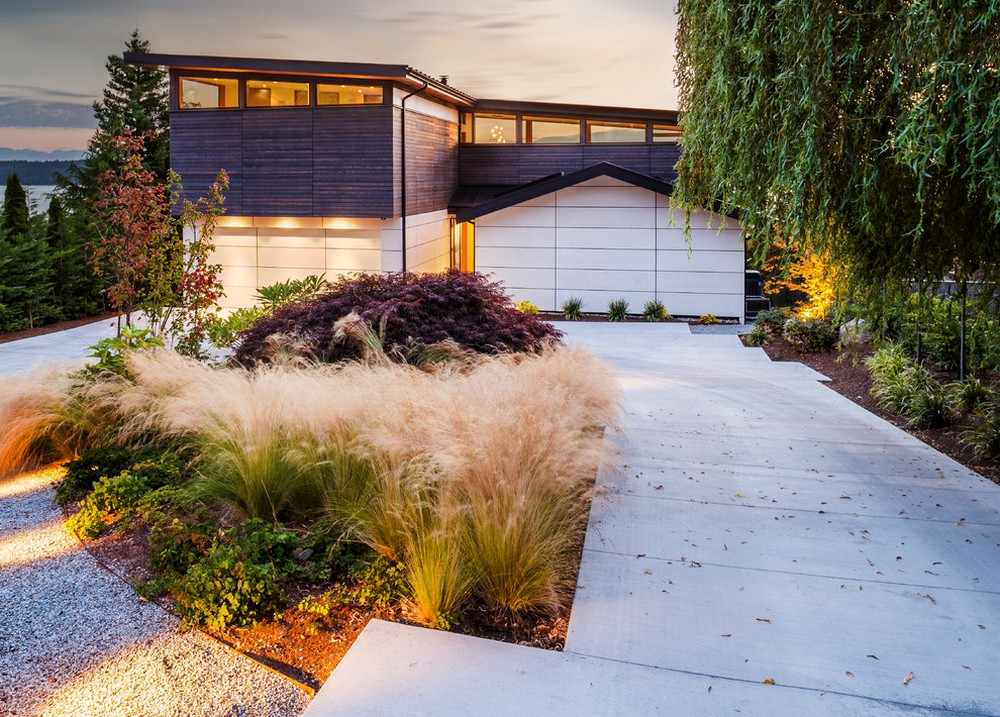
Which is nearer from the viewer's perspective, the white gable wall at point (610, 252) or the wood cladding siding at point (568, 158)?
the white gable wall at point (610, 252)

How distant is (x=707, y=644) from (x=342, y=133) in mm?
16119

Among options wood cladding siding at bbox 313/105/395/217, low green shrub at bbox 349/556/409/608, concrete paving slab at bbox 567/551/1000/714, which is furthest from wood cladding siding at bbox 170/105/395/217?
concrete paving slab at bbox 567/551/1000/714

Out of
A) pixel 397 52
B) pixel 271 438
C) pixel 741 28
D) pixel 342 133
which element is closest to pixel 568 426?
pixel 271 438

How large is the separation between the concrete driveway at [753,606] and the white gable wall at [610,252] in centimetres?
1173

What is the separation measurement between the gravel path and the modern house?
47.1ft

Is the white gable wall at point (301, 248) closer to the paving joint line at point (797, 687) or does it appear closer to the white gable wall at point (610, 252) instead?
the white gable wall at point (610, 252)

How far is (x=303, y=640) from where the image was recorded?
3.83m

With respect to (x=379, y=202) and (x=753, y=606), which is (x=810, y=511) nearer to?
(x=753, y=606)

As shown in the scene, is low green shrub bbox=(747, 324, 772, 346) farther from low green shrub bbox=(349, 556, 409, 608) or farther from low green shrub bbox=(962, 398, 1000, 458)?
low green shrub bbox=(349, 556, 409, 608)

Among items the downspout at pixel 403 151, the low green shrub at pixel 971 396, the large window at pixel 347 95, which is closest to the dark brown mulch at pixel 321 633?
the low green shrub at pixel 971 396

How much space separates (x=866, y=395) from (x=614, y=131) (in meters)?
13.8

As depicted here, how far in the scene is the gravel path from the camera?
328 cm

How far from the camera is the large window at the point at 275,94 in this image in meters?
18.3

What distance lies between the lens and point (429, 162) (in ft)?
66.6
